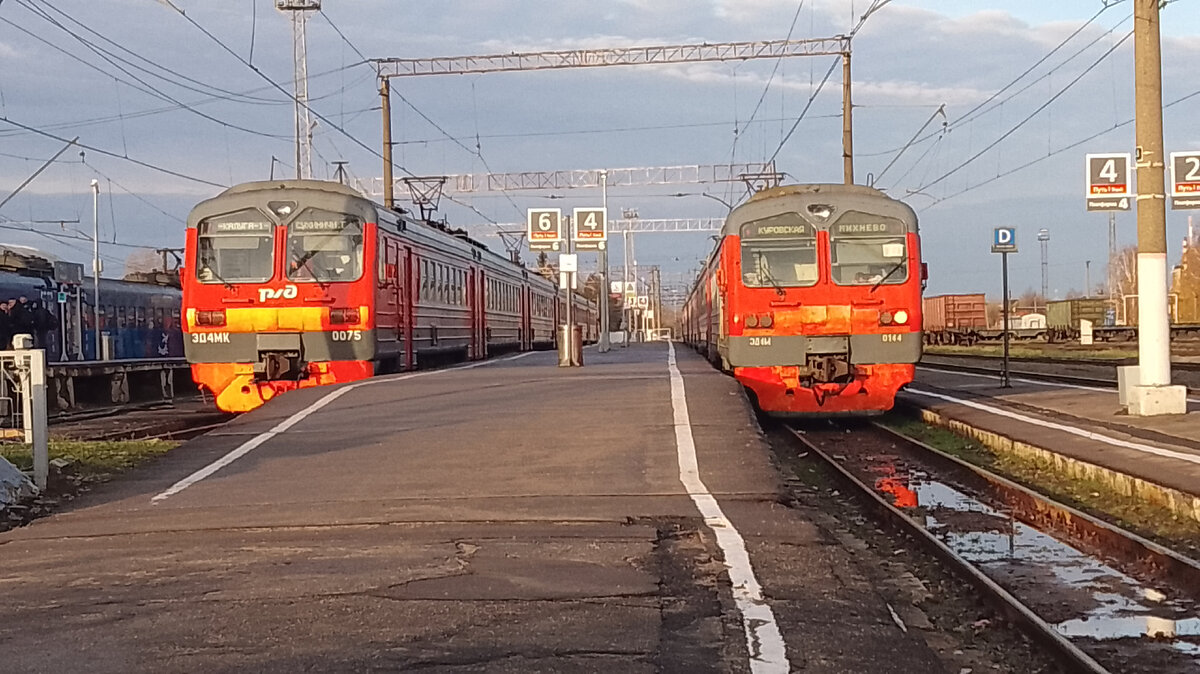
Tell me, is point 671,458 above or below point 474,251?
below

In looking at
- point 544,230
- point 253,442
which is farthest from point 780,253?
point 253,442

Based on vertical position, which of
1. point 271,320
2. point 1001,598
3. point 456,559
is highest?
point 271,320

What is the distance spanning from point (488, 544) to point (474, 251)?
22.1m

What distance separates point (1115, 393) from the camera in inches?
757

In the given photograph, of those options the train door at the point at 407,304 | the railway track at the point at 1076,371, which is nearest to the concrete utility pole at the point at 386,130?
the train door at the point at 407,304

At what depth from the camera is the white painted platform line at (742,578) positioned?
16.1ft

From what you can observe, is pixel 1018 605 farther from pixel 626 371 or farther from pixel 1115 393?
pixel 1115 393

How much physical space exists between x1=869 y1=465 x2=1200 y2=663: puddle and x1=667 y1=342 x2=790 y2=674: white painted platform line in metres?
1.76

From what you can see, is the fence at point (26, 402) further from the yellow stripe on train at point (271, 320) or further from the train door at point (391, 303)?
the train door at point (391, 303)

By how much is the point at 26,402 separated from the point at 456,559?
5464 millimetres

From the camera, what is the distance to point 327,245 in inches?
699

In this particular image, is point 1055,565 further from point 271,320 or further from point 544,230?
point 544,230

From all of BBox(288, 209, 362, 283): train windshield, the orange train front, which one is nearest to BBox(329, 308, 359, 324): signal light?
BBox(288, 209, 362, 283): train windshield

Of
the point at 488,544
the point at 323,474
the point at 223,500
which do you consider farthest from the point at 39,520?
the point at 488,544
